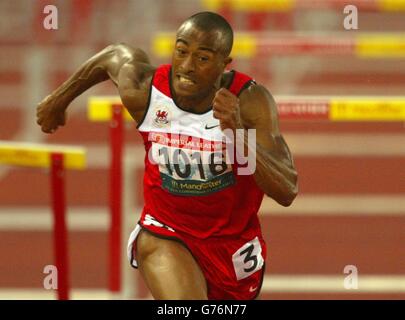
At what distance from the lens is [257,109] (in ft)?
14.3

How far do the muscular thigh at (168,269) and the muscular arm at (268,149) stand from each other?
1.50 ft

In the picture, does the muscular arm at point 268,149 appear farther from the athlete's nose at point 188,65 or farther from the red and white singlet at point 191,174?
the athlete's nose at point 188,65

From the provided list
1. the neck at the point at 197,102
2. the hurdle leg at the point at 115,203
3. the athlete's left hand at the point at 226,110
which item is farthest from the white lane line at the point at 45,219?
the athlete's left hand at the point at 226,110

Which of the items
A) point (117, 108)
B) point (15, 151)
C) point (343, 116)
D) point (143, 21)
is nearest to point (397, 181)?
point (343, 116)

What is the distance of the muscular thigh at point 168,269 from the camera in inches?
168

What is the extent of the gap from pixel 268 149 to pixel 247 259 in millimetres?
633

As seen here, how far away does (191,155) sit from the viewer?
445 cm

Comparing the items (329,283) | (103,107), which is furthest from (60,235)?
(329,283)

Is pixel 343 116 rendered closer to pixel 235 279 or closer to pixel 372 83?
pixel 235 279

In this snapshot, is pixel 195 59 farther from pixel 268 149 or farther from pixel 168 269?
pixel 168 269

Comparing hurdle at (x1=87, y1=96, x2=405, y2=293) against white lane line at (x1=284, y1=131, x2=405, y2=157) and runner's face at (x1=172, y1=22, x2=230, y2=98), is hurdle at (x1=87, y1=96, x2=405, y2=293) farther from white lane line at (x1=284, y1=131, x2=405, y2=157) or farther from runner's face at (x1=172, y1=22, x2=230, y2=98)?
white lane line at (x1=284, y1=131, x2=405, y2=157)

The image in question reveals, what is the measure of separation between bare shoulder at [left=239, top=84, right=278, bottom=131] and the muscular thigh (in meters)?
0.57

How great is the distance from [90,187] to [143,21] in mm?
5241

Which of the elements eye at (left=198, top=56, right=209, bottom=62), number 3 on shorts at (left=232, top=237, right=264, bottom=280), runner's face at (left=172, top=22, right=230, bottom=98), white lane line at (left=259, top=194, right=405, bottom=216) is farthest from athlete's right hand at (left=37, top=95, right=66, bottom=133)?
white lane line at (left=259, top=194, right=405, bottom=216)
